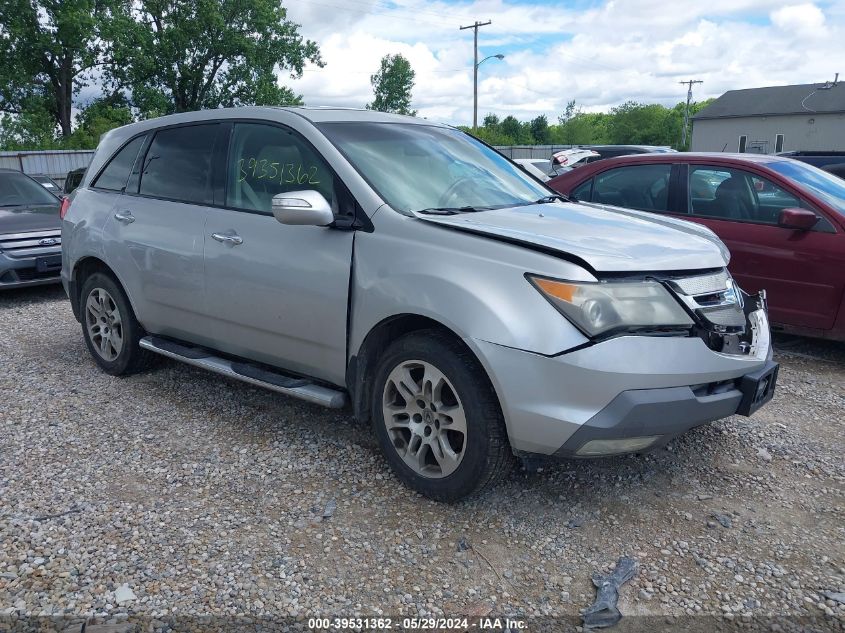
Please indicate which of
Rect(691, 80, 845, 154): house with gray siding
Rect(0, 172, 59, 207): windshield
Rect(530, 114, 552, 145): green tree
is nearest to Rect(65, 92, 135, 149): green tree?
Rect(0, 172, 59, 207): windshield

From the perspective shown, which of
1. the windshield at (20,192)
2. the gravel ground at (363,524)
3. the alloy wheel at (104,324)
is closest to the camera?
the gravel ground at (363,524)

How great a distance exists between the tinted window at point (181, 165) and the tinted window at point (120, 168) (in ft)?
0.60

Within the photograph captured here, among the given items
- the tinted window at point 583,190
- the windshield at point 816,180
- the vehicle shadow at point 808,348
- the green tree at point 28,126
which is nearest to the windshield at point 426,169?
the tinted window at point 583,190

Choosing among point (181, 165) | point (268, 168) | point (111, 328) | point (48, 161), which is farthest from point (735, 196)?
point (48, 161)

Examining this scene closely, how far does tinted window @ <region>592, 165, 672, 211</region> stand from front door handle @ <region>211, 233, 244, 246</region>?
3.79 metres

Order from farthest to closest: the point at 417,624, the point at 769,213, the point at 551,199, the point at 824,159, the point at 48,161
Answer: the point at 48,161
the point at 824,159
the point at 769,213
the point at 551,199
the point at 417,624

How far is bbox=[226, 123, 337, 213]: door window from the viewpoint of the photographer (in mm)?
3760

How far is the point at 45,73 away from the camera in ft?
115

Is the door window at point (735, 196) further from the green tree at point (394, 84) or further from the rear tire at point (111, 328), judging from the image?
the green tree at point (394, 84)

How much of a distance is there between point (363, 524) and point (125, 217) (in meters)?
2.83

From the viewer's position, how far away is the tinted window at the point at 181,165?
173 inches

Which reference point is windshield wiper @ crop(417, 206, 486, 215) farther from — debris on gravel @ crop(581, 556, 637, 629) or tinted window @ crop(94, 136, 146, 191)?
tinted window @ crop(94, 136, 146, 191)

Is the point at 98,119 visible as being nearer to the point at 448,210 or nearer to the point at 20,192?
the point at 20,192

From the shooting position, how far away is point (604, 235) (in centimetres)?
325
